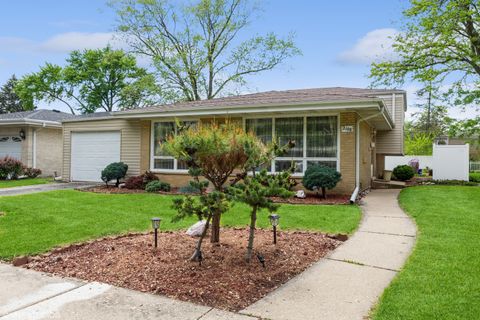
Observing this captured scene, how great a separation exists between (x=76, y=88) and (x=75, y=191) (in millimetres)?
32215

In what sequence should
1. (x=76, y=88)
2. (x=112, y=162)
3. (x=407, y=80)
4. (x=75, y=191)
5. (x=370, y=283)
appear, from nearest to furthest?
(x=370, y=283) < (x=75, y=191) < (x=112, y=162) < (x=407, y=80) < (x=76, y=88)

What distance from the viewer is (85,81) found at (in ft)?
131

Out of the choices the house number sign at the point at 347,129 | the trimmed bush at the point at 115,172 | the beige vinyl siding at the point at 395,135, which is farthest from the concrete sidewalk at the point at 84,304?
the beige vinyl siding at the point at 395,135

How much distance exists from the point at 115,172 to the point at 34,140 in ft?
29.6

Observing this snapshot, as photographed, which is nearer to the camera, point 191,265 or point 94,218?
point 191,265

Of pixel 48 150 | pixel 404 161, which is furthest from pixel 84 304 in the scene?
pixel 404 161

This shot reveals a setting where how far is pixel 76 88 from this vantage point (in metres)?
40.5

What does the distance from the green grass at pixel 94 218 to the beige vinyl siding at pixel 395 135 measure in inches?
350

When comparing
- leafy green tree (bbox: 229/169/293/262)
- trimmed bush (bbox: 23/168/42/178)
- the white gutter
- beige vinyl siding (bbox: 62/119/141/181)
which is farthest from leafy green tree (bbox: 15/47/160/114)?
leafy green tree (bbox: 229/169/293/262)

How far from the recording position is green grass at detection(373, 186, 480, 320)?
3.24 m

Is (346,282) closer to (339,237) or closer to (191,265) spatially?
(191,265)

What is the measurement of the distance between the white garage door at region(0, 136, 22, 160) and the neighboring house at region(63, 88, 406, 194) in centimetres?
510

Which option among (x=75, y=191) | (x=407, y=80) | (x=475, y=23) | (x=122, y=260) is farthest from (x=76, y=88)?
(x=122, y=260)

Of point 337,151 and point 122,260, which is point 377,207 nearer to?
point 337,151
